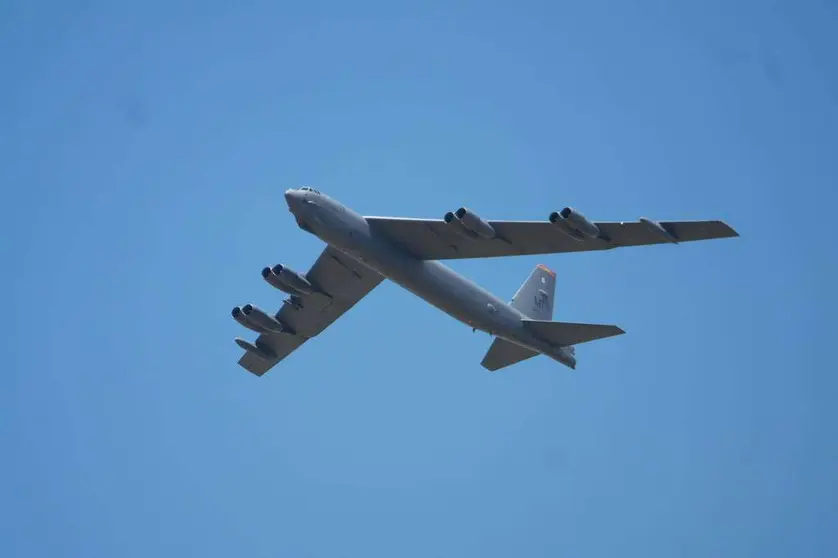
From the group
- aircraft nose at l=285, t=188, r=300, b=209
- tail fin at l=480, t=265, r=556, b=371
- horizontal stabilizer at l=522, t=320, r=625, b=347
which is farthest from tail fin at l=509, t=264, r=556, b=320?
aircraft nose at l=285, t=188, r=300, b=209

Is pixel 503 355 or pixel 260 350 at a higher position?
pixel 503 355

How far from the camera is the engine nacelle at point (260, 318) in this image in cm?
Answer: 5203

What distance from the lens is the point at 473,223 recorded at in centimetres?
4447

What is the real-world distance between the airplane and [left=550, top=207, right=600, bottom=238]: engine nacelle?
36 mm

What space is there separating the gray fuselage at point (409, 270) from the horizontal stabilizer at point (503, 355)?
1.66m

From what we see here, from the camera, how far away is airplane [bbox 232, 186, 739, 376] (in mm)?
44500

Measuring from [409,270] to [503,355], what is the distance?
7.55m

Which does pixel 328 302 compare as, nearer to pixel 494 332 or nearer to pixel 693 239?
pixel 494 332

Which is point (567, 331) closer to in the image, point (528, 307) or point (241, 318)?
point (528, 307)

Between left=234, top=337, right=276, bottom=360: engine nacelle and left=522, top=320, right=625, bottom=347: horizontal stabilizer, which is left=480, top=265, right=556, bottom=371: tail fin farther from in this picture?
left=234, top=337, right=276, bottom=360: engine nacelle

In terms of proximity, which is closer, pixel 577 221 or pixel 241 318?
pixel 577 221

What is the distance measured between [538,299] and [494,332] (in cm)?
629

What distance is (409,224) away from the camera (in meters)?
46.6

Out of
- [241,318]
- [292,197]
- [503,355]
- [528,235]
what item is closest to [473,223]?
[528,235]
